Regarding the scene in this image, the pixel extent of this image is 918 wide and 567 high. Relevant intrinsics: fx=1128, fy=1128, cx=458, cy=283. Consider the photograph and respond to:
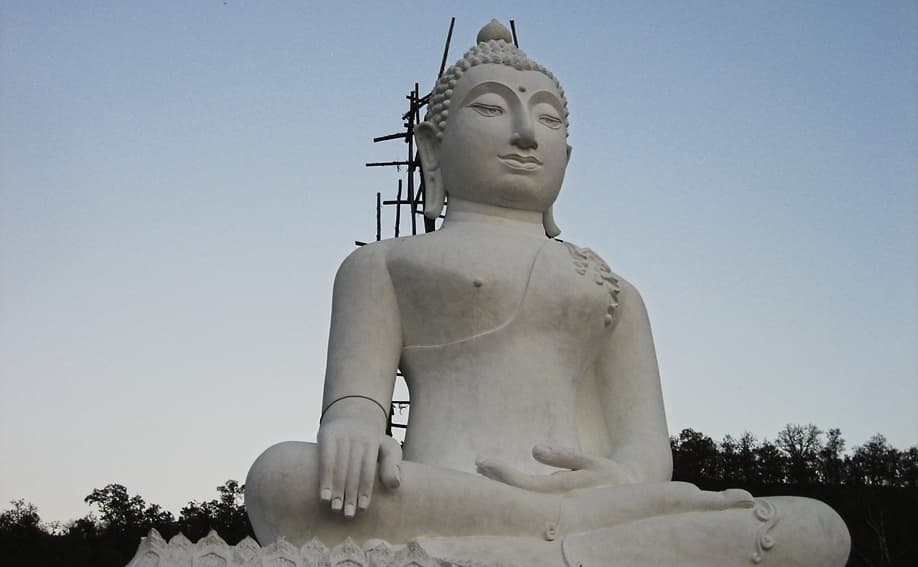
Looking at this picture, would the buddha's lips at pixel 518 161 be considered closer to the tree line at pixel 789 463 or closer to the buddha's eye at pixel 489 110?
the buddha's eye at pixel 489 110

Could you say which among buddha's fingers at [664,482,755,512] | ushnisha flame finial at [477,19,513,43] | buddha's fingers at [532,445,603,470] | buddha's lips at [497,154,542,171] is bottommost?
buddha's fingers at [664,482,755,512]

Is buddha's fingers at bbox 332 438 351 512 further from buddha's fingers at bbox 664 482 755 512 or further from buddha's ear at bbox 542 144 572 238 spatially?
buddha's ear at bbox 542 144 572 238

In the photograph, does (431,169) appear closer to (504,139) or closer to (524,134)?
(504,139)

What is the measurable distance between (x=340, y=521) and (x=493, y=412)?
45.6 inches

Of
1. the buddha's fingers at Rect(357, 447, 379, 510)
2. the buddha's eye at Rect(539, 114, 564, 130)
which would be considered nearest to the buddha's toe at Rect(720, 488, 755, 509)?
the buddha's fingers at Rect(357, 447, 379, 510)

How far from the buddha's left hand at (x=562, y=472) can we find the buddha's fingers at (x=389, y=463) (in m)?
0.52

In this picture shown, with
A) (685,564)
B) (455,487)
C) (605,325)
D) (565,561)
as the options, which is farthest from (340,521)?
(605,325)

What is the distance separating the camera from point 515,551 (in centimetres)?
468

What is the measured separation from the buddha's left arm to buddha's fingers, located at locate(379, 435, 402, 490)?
1.31 meters

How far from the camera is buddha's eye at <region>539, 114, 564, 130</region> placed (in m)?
6.16

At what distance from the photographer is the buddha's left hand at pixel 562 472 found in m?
4.97

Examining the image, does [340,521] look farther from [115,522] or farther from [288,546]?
[115,522]

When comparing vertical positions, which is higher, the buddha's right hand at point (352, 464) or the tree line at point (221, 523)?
the tree line at point (221, 523)

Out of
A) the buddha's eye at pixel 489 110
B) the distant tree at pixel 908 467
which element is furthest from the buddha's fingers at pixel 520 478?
the distant tree at pixel 908 467
